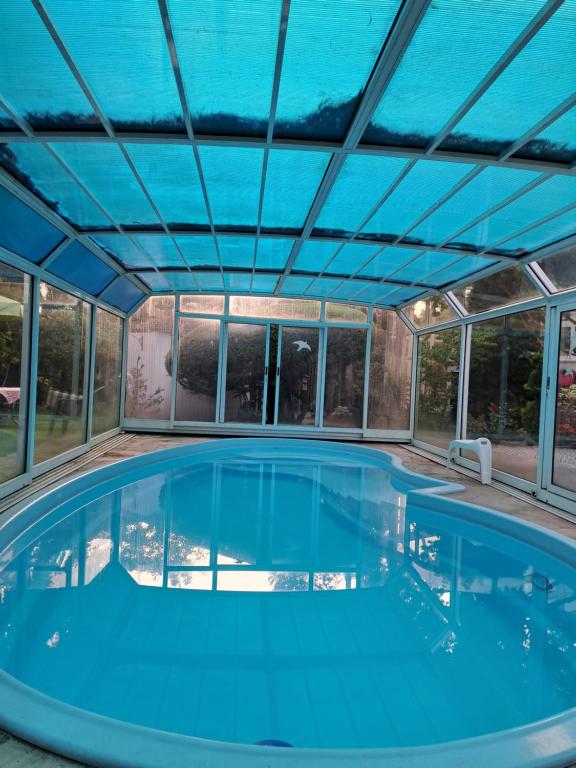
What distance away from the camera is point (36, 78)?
373 cm

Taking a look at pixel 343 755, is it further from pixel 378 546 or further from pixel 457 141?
pixel 457 141

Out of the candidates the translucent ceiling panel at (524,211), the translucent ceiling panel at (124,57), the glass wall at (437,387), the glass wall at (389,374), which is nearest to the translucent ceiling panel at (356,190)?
the translucent ceiling panel at (524,211)

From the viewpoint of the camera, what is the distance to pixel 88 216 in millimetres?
6820

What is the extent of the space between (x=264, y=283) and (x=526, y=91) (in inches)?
327

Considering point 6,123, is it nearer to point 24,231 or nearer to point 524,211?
point 24,231

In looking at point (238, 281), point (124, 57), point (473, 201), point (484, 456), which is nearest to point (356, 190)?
point (473, 201)

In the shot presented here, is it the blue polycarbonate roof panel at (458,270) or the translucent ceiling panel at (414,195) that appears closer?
the translucent ceiling panel at (414,195)

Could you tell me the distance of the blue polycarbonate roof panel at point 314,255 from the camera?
26.4ft

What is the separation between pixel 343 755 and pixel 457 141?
14.6 feet

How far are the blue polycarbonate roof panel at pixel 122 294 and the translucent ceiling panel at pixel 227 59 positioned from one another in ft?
21.9

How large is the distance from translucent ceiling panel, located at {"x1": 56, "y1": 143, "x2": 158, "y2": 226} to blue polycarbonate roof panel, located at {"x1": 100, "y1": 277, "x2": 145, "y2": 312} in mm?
3583

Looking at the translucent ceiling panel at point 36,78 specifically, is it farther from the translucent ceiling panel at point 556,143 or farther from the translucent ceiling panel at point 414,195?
the translucent ceiling panel at point 556,143

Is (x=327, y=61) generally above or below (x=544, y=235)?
above

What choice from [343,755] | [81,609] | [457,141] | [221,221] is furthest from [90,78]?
[343,755]
